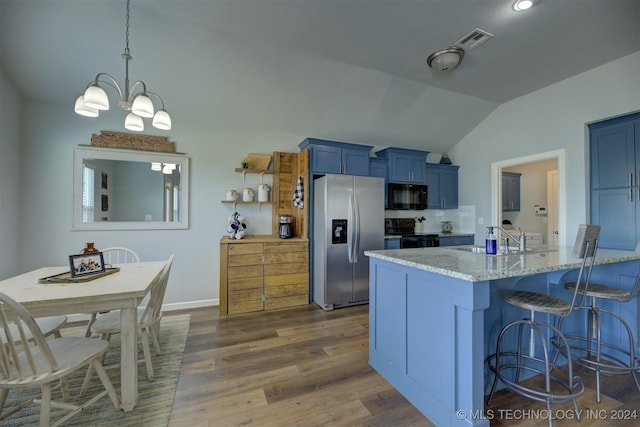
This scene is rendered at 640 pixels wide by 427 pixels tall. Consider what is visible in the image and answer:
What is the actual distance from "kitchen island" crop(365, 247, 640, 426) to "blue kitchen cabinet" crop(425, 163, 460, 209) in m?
2.56

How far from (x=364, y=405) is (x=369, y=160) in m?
3.22

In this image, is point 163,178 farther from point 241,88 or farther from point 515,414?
point 515,414

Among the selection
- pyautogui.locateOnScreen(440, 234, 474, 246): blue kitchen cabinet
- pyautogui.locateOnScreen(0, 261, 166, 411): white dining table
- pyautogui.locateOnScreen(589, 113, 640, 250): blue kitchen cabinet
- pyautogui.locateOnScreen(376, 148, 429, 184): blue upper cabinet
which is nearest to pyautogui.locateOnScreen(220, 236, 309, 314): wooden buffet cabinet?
pyautogui.locateOnScreen(0, 261, 166, 411): white dining table

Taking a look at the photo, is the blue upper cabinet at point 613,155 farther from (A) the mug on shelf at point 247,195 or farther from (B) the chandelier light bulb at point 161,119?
(B) the chandelier light bulb at point 161,119

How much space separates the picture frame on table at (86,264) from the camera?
73.1 inches

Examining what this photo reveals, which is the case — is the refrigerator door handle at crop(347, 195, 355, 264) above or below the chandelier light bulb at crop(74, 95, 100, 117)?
below

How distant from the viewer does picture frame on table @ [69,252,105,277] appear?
1.86m

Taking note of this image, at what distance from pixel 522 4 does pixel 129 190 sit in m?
4.49

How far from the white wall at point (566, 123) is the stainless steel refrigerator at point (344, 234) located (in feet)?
→ 6.79

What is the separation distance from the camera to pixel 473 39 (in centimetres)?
249

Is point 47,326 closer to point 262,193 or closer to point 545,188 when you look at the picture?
point 262,193

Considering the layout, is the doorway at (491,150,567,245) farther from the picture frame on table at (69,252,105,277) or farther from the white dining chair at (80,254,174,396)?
the picture frame on table at (69,252,105,277)

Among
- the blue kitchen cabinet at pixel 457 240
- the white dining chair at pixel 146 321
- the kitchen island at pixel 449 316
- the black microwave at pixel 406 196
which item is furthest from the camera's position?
the blue kitchen cabinet at pixel 457 240

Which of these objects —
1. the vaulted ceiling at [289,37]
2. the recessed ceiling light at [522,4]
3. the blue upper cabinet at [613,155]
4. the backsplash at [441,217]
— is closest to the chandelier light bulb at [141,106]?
the vaulted ceiling at [289,37]
